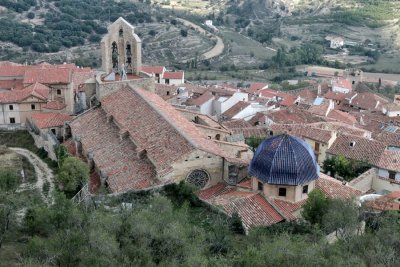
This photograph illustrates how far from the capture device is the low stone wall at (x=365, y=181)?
35906mm

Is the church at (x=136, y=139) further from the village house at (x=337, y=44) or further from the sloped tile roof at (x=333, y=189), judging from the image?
the village house at (x=337, y=44)

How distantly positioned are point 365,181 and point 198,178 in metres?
14.9

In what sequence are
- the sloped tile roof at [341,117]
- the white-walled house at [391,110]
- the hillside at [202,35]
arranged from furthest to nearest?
the hillside at [202,35] < the white-walled house at [391,110] < the sloped tile roof at [341,117]

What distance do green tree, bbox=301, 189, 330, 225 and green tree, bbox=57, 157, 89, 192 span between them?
1344 cm

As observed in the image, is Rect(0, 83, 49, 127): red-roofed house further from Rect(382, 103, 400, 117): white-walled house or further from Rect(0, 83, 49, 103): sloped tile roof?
Rect(382, 103, 400, 117): white-walled house

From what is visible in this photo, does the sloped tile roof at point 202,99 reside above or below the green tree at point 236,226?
below

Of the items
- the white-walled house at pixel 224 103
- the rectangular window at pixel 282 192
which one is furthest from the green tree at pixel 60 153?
the white-walled house at pixel 224 103

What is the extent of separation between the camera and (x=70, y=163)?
99.7 ft

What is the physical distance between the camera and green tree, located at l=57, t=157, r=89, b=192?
30234mm

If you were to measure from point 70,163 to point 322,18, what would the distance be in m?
143

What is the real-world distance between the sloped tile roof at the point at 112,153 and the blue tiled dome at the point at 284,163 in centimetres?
575

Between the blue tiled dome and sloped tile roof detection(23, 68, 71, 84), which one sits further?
sloped tile roof detection(23, 68, 71, 84)

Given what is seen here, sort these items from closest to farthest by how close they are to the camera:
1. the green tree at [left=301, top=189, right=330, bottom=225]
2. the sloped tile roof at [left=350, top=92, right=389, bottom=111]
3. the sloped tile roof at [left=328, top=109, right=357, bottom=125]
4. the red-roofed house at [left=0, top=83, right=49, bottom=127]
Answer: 1. the green tree at [left=301, top=189, right=330, bottom=225]
2. the red-roofed house at [left=0, top=83, right=49, bottom=127]
3. the sloped tile roof at [left=328, top=109, right=357, bottom=125]
4. the sloped tile roof at [left=350, top=92, right=389, bottom=111]

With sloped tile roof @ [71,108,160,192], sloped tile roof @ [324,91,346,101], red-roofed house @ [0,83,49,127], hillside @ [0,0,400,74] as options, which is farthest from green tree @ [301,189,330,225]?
hillside @ [0,0,400,74]
